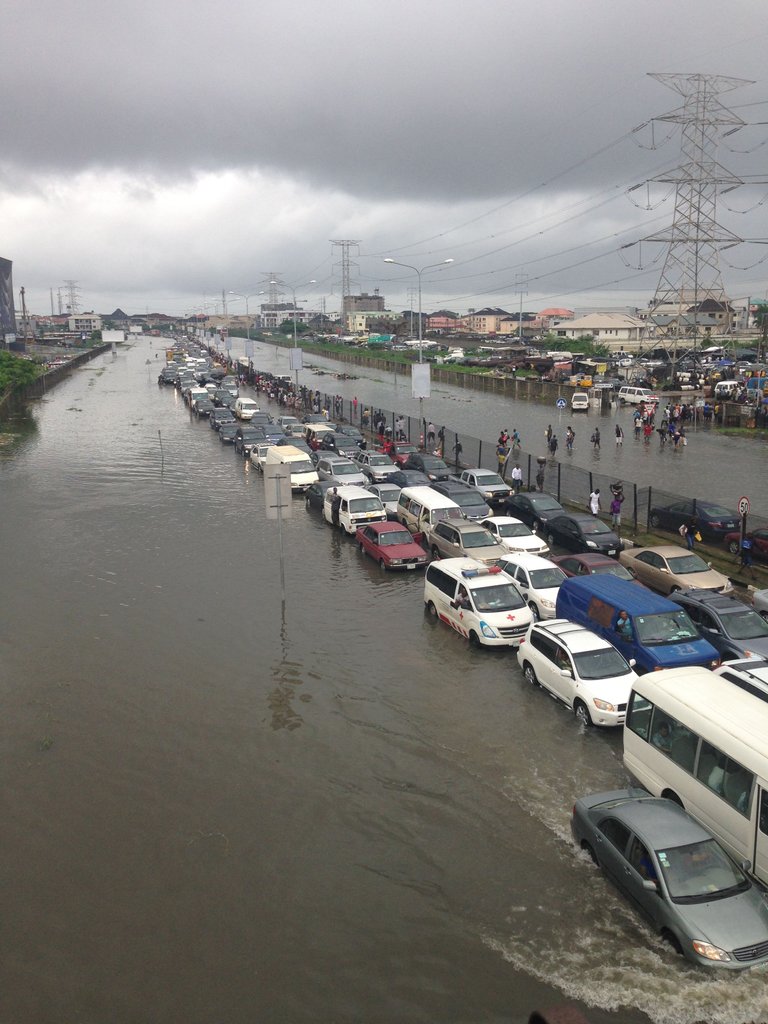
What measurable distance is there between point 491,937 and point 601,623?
25.0 feet

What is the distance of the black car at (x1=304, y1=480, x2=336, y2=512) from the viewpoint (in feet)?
94.0

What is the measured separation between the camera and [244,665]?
1531cm

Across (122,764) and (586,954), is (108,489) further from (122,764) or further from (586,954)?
(586,954)

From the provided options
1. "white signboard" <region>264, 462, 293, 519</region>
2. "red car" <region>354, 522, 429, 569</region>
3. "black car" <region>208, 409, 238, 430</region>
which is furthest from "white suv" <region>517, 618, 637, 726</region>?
"black car" <region>208, 409, 238, 430</region>

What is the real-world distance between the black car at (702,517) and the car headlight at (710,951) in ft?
57.1

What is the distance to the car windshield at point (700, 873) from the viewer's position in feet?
26.0

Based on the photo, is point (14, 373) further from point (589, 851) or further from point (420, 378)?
point (589, 851)

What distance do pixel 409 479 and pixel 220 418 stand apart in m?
24.7

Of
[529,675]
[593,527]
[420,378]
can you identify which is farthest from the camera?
[420,378]

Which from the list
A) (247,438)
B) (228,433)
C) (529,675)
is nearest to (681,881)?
(529,675)

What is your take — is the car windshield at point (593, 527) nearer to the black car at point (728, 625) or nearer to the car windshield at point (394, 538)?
the car windshield at point (394, 538)

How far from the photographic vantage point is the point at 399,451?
37688 mm

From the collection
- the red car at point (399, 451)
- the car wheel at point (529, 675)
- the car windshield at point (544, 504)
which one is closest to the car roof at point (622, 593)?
the car wheel at point (529, 675)

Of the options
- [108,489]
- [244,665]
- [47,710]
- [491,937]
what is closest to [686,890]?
[491,937]
